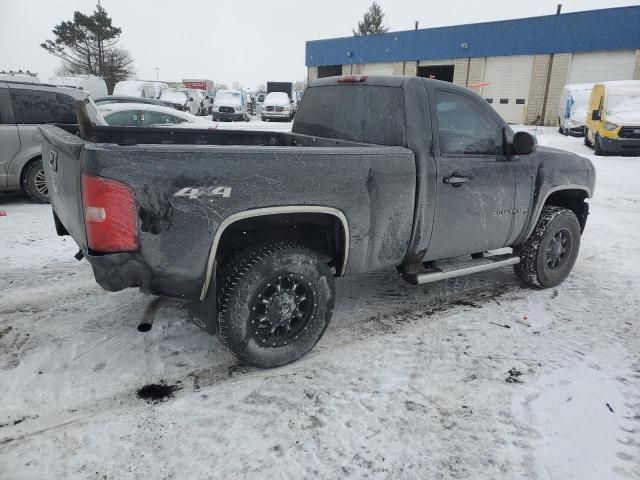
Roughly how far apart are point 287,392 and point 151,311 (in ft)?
3.89

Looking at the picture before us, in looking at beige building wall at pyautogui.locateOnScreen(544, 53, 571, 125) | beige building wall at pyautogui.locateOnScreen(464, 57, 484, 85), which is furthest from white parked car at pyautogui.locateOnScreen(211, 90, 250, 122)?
beige building wall at pyautogui.locateOnScreen(544, 53, 571, 125)

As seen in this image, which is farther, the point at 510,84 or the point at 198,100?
the point at 510,84

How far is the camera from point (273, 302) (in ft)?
10.1

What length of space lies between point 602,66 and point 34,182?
1210 inches

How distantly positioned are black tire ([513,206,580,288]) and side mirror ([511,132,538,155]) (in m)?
0.96

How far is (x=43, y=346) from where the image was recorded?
3.36 m

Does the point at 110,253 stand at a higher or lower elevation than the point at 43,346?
higher

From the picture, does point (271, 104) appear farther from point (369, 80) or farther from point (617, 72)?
point (369, 80)

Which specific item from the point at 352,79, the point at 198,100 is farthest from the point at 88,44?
the point at 352,79

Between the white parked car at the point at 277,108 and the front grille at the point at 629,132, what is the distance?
18625mm

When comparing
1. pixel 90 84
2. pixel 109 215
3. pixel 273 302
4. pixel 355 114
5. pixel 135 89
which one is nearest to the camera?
pixel 109 215

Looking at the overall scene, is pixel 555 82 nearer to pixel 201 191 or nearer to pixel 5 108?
pixel 5 108

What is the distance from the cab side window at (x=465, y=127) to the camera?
3760mm

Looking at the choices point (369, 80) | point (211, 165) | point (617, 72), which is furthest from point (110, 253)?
point (617, 72)
